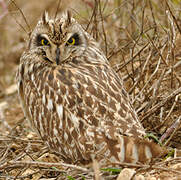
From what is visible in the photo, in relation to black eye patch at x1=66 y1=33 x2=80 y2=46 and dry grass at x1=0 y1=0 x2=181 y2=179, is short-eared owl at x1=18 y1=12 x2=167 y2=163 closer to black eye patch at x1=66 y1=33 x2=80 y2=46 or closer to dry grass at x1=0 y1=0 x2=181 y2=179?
black eye patch at x1=66 y1=33 x2=80 y2=46

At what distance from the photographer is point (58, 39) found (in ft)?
10.4

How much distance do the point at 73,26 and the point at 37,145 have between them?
1279mm

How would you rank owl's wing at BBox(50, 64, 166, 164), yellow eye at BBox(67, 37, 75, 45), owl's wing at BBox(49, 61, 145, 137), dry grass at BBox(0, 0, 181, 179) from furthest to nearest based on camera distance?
dry grass at BBox(0, 0, 181, 179) → yellow eye at BBox(67, 37, 75, 45) → owl's wing at BBox(49, 61, 145, 137) → owl's wing at BBox(50, 64, 166, 164)

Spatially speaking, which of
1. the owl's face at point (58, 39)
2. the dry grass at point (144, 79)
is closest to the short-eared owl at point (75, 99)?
the owl's face at point (58, 39)

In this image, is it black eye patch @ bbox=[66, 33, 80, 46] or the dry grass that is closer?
black eye patch @ bbox=[66, 33, 80, 46]

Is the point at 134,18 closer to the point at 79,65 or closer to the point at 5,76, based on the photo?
the point at 79,65

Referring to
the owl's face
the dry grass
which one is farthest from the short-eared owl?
the dry grass

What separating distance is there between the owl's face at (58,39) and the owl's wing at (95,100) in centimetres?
14

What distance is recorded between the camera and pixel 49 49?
3248mm

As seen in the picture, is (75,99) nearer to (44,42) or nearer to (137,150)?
(44,42)

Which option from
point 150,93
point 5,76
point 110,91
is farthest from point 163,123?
point 5,76

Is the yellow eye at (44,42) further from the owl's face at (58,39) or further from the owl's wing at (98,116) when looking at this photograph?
the owl's wing at (98,116)

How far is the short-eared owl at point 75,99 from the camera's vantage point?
291cm

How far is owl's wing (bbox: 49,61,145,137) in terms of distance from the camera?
118 inches
